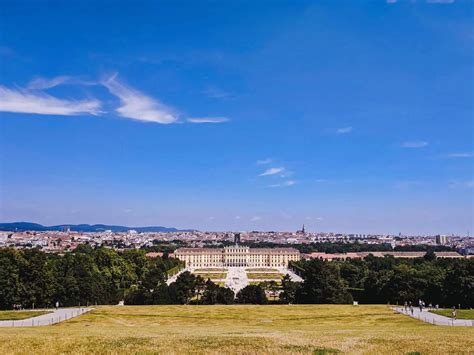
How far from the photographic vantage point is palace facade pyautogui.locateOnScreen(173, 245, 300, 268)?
474ft

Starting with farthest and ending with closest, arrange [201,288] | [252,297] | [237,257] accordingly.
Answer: [237,257] < [201,288] < [252,297]

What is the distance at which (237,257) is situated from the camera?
494ft

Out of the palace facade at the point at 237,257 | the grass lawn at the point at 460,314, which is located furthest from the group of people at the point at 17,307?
the palace facade at the point at 237,257

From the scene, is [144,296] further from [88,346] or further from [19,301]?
[88,346]

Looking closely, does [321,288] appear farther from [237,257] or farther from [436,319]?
[237,257]

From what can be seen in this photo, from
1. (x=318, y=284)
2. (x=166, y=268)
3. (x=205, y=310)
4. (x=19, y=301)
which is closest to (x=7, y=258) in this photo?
(x=19, y=301)

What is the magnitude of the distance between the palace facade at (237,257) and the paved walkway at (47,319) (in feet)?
341

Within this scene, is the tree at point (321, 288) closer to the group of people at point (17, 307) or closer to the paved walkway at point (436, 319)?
the paved walkway at point (436, 319)

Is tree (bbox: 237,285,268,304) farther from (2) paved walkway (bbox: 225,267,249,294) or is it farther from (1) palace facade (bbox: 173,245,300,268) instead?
(1) palace facade (bbox: 173,245,300,268)

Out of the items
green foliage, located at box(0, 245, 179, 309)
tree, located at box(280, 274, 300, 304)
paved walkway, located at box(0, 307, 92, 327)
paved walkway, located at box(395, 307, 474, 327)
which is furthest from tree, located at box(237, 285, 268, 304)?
paved walkway, located at box(0, 307, 92, 327)

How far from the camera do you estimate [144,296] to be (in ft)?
157

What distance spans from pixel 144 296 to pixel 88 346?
3301cm

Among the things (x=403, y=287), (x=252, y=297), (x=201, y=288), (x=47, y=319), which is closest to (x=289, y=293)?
(x=252, y=297)

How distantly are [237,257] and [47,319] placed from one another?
119067 millimetres
